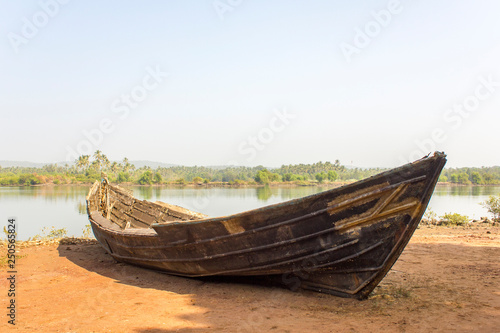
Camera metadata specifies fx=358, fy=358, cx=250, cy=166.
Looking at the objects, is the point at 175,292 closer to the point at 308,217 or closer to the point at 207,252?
the point at 207,252

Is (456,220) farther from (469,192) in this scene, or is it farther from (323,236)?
(469,192)

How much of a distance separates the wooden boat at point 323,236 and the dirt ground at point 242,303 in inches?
10.4

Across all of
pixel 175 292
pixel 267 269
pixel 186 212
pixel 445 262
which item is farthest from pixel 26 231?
pixel 445 262

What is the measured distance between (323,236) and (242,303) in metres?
1.18

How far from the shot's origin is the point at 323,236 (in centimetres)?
395

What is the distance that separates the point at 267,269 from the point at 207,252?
2.63ft

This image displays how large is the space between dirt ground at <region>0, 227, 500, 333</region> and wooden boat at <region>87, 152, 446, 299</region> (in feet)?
0.87

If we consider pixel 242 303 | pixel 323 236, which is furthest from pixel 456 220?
pixel 242 303

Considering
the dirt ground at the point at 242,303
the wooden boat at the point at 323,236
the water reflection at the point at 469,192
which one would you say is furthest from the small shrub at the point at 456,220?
the water reflection at the point at 469,192

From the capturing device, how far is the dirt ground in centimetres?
333

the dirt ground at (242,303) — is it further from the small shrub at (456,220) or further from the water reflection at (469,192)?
the water reflection at (469,192)

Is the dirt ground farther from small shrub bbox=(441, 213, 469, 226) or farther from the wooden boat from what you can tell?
small shrub bbox=(441, 213, 469, 226)

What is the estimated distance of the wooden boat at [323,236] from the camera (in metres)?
3.72

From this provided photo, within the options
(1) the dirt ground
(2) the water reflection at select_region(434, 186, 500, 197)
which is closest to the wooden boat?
(1) the dirt ground
